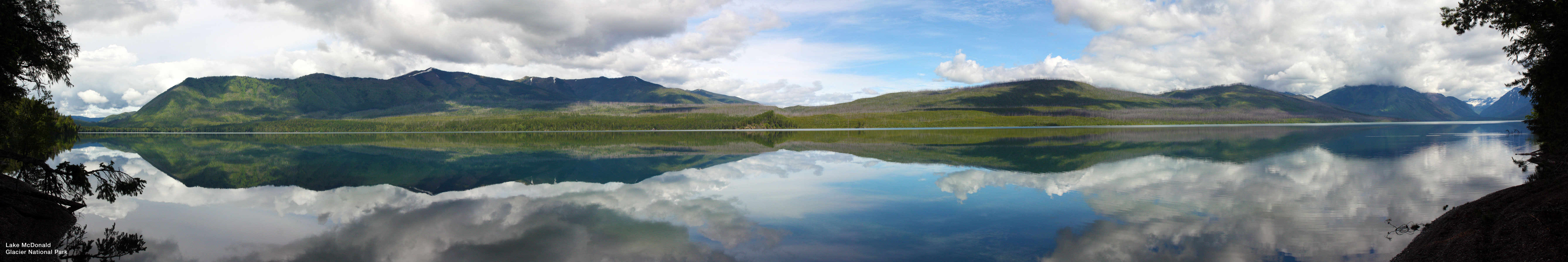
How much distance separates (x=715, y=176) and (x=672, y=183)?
3.19m

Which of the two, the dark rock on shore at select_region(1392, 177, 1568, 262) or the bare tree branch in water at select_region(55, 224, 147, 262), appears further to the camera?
the bare tree branch in water at select_region(55, 224, 147, 262)

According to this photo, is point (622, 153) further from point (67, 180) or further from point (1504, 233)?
point (1504, 233)

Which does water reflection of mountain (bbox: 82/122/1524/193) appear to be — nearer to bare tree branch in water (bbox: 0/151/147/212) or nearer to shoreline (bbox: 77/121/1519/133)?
bare tree branch in water (bbox: 0/151/147/212)

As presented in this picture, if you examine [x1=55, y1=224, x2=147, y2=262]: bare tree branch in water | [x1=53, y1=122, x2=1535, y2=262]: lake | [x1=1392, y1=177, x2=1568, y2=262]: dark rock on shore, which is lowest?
[x1=55, y1=224, x2=147, y2=262]: bare tree branch in water

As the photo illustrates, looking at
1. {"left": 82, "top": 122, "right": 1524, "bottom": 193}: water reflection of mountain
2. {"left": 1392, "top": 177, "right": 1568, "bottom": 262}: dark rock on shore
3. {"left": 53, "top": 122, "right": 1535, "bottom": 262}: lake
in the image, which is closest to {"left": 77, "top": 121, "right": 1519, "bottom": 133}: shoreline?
{"left": 82, "top": 122, "right": 1524, "bottom": 193}: water reflection of mountain

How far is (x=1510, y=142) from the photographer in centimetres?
4378

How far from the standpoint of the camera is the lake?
1044 cm

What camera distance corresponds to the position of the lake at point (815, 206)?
10438mm

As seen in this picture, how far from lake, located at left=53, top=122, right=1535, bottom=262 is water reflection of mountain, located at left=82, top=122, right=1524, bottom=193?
0.43 metres

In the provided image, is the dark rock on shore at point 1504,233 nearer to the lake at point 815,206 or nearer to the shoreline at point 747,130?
the lake at point 815,206

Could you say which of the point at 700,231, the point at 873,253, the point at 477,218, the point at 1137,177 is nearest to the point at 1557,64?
the point at 1137,177

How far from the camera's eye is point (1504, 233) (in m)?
8.79

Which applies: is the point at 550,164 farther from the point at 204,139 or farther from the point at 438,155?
the point at 204,139

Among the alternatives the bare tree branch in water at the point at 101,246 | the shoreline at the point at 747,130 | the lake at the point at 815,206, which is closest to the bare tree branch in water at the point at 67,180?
the lake at the point at 815,206
